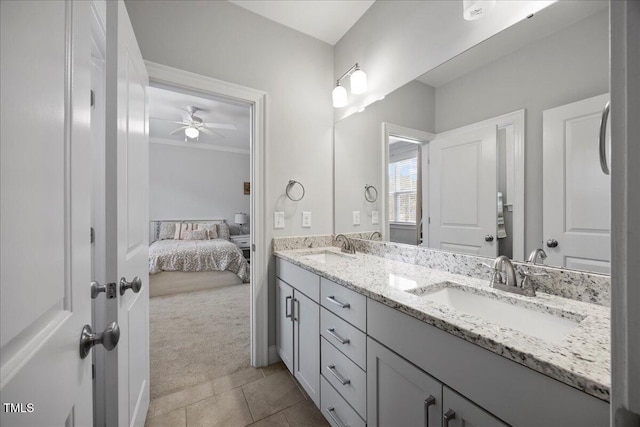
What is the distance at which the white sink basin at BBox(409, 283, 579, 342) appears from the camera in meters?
0.88

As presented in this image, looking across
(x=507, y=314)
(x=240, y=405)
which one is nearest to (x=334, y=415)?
(x=240, y=405)

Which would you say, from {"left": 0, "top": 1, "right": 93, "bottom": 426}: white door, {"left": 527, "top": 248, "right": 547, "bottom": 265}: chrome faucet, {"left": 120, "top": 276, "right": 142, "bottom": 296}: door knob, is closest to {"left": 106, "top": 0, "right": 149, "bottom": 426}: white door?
{"left": 120, "top": 276, "right": 142, "bottom": 296}: door knob

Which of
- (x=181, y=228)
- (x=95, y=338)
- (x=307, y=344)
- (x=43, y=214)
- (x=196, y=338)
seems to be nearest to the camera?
(x=43, y=214)

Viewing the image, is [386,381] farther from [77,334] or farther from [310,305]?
[77,334]

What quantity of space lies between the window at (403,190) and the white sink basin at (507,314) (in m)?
0.61

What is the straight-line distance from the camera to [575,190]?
38.0 inches

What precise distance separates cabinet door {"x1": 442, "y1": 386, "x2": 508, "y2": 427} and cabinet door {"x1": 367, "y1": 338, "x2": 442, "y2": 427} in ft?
0.09

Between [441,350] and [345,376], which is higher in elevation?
[441,350]

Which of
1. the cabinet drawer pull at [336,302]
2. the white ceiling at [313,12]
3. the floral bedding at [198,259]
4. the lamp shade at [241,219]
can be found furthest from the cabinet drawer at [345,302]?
the lamp shade at [241,219]

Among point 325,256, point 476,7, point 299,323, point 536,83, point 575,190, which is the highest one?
point 476,7

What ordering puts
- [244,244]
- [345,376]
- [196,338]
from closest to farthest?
[345,376] < [196,338] < [244,244]

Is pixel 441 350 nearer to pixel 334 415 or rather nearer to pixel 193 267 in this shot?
pixel 334 415

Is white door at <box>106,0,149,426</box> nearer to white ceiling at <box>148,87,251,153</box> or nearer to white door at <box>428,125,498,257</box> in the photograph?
white door at <box>428,125,498,257</box>

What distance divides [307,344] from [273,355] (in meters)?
0.64
